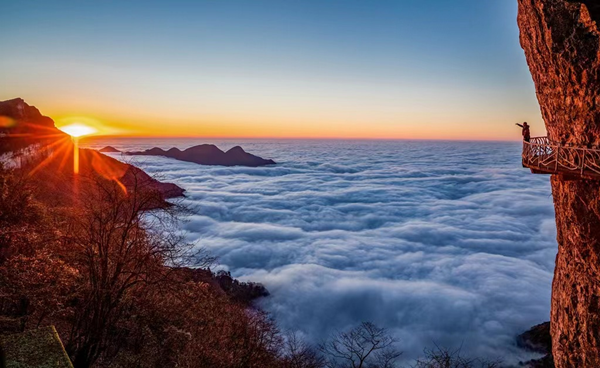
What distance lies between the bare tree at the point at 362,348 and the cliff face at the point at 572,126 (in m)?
11.5

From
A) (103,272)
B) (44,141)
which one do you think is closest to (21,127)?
(44,141)

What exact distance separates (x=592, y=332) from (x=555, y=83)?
9.87 m

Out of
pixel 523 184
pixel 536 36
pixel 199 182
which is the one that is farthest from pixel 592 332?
pixel 523 184

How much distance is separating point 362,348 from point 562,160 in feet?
61.5

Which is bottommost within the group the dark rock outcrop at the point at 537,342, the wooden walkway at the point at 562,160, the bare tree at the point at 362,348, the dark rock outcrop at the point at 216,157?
the bare tree at the point at 362,348

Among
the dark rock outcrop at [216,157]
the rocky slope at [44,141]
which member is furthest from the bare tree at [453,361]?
the dark rock outcrop at [216,157]

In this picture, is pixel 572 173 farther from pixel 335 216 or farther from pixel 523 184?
pixel 523 184

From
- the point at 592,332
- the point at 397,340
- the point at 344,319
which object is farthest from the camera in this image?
the point at 344,319

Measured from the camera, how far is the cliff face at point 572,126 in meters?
11.7

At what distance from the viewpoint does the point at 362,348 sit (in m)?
25.2

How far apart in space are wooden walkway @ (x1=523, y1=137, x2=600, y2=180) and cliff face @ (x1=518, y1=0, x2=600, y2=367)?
45 cm

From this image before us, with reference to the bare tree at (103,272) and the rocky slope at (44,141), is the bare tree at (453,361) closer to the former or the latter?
the bare tree at (103,272)

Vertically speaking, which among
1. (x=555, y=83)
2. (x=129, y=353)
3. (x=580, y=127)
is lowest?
(x=129, y=353)

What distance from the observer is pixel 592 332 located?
13.4m
